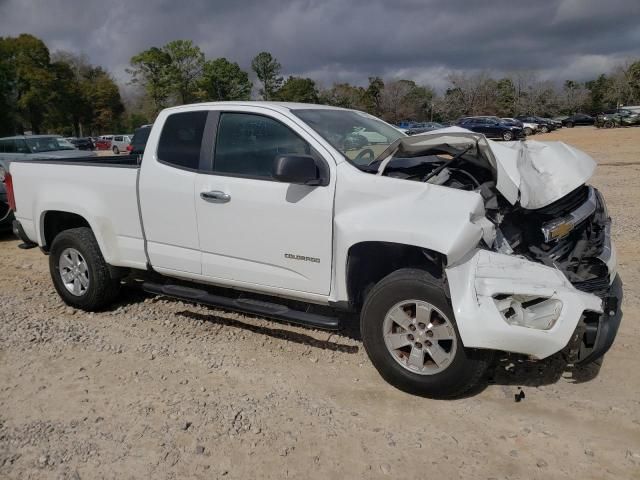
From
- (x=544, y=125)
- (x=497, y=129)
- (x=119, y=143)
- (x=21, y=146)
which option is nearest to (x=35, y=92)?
(x=119, y=143)

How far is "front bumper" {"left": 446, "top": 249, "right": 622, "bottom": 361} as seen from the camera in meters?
3.03

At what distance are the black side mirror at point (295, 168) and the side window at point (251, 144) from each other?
315 mm

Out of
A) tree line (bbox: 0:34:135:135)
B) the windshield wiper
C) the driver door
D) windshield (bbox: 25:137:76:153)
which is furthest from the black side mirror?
tree line (bbox: 0:34:135:135)

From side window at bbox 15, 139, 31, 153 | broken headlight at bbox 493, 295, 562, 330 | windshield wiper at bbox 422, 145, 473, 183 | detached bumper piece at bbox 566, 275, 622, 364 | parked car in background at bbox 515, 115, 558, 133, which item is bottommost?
parked car in background at bbox 515, 115, 558, 133

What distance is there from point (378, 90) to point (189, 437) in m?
81.5

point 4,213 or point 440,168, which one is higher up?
point 440,168

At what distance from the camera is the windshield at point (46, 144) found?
1355 centimetres

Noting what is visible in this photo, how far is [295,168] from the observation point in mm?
3502

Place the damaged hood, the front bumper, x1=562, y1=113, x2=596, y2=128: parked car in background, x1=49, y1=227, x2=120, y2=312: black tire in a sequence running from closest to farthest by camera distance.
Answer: the front bumper → the damaged hood → x1=49, y1=227, x2=120, y2=312: black tire → x1=562, y1=113, x2=596, y2=128: parked car in background

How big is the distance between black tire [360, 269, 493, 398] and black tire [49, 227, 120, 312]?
2.73 m

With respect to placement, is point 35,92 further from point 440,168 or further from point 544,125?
point 440,168

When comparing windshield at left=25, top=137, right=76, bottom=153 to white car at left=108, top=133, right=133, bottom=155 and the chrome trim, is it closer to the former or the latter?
the chrome trim

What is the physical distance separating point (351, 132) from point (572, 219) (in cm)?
175

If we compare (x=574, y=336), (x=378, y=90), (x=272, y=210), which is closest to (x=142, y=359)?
(x=272, y=210)
